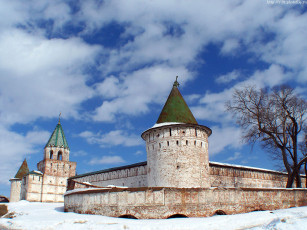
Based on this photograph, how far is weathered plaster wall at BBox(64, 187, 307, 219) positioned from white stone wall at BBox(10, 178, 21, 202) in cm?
2458

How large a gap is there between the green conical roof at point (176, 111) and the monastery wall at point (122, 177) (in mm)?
6119

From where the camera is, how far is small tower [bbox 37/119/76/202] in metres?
38.7

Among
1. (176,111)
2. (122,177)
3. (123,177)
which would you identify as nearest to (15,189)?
(122,177)

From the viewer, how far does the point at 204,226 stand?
47.2 feet

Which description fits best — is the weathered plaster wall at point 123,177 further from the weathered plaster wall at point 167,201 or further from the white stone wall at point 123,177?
the weathered plaster wall at point 167,201

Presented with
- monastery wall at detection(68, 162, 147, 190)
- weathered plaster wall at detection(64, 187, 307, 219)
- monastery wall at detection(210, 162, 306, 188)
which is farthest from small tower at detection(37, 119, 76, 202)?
monastery wall at detection(210, 162, 306, 188)

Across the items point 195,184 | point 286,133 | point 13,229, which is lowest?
point 13,229

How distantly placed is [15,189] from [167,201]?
31.4m

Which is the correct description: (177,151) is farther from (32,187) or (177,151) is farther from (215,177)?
(32,187)

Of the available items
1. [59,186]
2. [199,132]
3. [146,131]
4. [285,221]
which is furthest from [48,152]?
[285,221]

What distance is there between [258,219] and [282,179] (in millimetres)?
25675

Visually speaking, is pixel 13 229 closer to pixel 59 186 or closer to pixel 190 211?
pixel 190 211

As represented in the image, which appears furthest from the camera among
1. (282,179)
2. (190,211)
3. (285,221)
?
(282,179)

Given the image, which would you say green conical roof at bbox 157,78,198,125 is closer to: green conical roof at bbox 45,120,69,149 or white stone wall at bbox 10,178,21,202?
green conical roof at bbox 45,120,69,149
